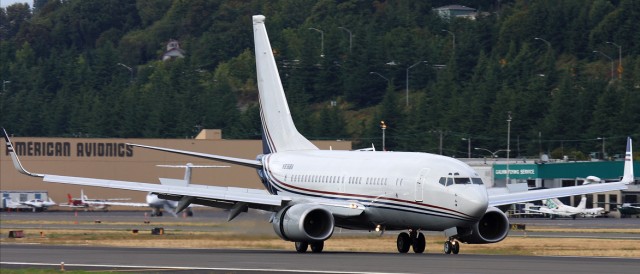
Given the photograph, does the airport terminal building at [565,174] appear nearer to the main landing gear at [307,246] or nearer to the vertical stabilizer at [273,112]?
the vertical stabilizer at [273,112]

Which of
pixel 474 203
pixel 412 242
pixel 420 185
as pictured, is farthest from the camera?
pixel 412 242

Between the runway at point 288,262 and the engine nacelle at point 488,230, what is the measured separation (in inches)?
84.7

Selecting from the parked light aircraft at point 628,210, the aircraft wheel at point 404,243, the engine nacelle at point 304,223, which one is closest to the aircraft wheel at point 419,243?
the aircraft wheel at point 404,243

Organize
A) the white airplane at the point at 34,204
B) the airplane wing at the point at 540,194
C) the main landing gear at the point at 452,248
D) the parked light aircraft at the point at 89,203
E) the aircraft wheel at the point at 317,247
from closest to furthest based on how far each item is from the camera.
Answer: the main landing gear at the point at 452,248 < the aircraft wheel at the point at 317,247 < the airplane wing at the point at 540,194 < the parked light aircraft at the point at 89,203 < the white airplane at the point at 34,204

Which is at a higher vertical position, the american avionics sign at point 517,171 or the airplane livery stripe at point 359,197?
the airplane livery stripe at point 359,197

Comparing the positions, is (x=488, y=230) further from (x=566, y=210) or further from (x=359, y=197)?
(x=566, y=210)

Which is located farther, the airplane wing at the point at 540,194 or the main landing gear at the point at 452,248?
the airplane wing at the point at 540,194

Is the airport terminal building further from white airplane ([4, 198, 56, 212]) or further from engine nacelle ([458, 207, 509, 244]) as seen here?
engine nacelle ([458, 207, 509, 244])

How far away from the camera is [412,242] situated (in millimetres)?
50469

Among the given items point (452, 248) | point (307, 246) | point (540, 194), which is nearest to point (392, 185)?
point (452, 248)

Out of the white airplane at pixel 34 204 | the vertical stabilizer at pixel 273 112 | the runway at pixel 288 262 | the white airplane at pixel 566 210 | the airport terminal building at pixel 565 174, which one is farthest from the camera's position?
the white airplane at pixel 34 204

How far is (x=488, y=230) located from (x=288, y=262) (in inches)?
382

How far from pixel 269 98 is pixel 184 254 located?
14.0 m

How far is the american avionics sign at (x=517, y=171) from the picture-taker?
12525cm
